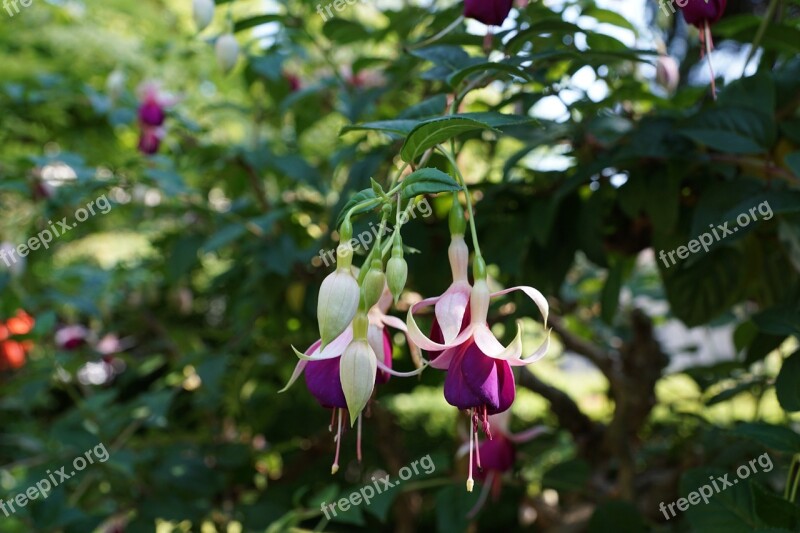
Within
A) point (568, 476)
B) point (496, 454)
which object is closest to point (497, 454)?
point (496, 454)

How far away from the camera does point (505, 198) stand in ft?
2.59

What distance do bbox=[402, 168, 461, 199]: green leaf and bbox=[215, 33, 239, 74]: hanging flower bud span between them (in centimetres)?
61

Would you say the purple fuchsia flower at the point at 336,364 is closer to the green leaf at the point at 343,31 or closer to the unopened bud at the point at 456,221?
the unopened bud at the point at 456,221

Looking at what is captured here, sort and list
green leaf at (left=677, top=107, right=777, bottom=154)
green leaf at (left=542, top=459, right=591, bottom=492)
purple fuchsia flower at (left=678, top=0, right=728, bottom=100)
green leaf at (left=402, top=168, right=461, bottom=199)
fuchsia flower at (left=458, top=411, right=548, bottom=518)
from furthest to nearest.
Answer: green leaf at (left=542, top=459, right=591, bottom=492)
fuchsia flower at (left=458, top=411, right=548, bottom=518)
green leaf at (left=677, top=107, right=777, bottom=154)
purple fuchsia flower at (left=678, top=0, right=728, bottom=100)
green leaf at (left=402, top=168, right=461, bottom=199)

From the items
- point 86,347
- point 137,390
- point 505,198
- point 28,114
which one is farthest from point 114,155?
point 505,198

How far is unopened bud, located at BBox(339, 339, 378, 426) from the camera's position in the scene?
382 millimetres

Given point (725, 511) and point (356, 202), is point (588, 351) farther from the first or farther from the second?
point (356, 202)

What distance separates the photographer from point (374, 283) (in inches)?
15.3

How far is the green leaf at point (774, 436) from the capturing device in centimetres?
56

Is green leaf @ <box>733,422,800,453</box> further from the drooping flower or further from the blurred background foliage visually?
the drooping flower

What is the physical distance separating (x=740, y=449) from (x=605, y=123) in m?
0.40

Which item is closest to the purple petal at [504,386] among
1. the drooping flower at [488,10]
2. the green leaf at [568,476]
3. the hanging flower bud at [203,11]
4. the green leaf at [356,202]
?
the green leaf at [356,202]

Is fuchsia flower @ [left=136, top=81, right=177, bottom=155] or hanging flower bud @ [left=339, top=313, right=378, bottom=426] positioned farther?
fuchsia flower @ [left=136, top=81, right=177, bottom=155]

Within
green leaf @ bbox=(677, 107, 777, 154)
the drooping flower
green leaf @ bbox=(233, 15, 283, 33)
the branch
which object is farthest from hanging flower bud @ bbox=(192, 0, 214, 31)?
the branch
